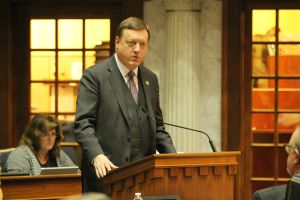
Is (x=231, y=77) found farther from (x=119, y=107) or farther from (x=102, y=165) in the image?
(x=102, y=165)

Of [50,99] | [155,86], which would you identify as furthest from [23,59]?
[155,86]

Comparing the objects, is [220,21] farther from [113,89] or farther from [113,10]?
[113,89]

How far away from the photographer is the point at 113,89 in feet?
13.5

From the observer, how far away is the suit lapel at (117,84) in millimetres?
4078

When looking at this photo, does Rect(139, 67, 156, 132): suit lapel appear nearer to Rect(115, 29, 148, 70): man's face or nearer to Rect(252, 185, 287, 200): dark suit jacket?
Rect(115, 29, 148, 70): man's face

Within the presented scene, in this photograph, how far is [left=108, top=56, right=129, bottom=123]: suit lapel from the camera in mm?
4078

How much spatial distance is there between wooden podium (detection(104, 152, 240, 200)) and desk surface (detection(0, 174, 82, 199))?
2076mm

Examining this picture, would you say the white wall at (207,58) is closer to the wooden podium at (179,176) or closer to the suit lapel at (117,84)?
the suit lapel at (117,84)

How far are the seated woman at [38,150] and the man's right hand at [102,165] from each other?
2248 millimetres

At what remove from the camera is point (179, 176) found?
357cm

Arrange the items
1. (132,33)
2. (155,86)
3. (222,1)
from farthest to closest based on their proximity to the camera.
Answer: (222,1)
(155,86)
(132,33)

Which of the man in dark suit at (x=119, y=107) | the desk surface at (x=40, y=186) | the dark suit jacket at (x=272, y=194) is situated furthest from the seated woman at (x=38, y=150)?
the dark suit jacket at (x=272, y=194)

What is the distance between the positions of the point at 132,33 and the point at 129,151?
0.63 meters

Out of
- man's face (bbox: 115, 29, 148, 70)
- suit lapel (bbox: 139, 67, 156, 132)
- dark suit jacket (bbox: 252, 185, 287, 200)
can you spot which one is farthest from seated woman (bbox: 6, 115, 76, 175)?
dark suit jacket (bbox: 252, 185, 287, 200)
